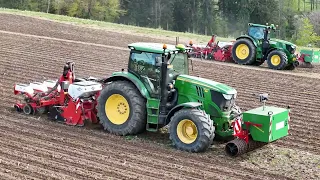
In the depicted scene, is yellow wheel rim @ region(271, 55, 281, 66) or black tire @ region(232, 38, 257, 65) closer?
yellow wheel rim @ region(271, 55, 281, 66)

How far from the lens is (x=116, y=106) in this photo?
1138 cm

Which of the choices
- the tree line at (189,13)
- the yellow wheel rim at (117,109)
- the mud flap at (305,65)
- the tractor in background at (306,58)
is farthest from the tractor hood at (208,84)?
the tree line at (189,13)

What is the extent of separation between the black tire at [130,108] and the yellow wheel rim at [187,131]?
1.03 meters

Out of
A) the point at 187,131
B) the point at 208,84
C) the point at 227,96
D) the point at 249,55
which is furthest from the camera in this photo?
the point at 249,55

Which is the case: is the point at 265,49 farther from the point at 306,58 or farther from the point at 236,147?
the point at 236,147

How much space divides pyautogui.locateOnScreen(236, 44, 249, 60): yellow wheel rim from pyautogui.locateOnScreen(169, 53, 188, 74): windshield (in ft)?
38.5

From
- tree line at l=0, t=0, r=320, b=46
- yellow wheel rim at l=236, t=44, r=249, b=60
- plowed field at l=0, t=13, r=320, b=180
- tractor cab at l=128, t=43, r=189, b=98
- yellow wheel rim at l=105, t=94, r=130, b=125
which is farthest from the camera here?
tree line at l=0, t=0, r=320, b=46

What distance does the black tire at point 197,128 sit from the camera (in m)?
10.1

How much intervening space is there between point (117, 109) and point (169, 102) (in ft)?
3.77

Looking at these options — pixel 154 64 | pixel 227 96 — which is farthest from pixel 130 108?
pixel 227 96

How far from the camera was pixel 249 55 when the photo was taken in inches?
887

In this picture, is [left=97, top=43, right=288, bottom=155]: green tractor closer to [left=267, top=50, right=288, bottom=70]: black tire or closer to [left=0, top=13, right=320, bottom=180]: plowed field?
[left=0, top=13, right=320, bottom=180]: plowed field

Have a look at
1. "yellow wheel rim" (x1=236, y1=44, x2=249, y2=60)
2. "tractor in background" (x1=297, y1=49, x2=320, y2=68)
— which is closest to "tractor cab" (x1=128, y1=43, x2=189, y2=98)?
"yellow wheel rim" (x1=236, y1=44, x2=249, y2=60)

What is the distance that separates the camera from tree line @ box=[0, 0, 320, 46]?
5316cm
